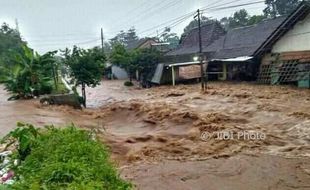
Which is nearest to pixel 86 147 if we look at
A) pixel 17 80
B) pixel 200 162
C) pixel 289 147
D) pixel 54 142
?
pixel 54 142

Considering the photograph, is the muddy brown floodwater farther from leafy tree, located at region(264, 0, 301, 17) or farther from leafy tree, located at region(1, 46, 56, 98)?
leafy tree, located at region(264, 0, 301, 17)

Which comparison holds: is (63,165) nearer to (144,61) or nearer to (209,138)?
(209,138)

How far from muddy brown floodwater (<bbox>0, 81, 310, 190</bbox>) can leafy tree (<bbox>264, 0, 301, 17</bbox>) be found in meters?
36.9

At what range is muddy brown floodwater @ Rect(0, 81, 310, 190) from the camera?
24.2ft

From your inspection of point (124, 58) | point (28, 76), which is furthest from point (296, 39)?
point (124, 58)

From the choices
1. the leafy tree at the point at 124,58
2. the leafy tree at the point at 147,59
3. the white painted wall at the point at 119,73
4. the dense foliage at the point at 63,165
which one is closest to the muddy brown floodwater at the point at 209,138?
the dense foliage at the point at 63,165

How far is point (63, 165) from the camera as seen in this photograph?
366 centimetres

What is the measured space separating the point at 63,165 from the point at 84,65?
59.6 ft

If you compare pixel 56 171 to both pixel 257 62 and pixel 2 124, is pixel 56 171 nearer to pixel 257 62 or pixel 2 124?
pixel 2 124

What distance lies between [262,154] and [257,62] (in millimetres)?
17783

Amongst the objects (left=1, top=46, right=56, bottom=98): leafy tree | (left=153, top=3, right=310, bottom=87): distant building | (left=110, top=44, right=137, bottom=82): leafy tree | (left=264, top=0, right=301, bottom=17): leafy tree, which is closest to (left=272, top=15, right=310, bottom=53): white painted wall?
(left=153, top=3, right=310, bottom=87): distant building

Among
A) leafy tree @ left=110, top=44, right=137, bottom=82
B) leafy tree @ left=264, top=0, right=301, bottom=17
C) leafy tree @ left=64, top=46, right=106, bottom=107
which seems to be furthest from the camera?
leafy tree @ left=264, top=0, right=301, bottom=17

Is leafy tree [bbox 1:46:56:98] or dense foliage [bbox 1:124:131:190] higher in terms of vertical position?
leafy tree [bbox 1:46:56:98]

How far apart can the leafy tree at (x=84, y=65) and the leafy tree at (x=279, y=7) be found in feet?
121
